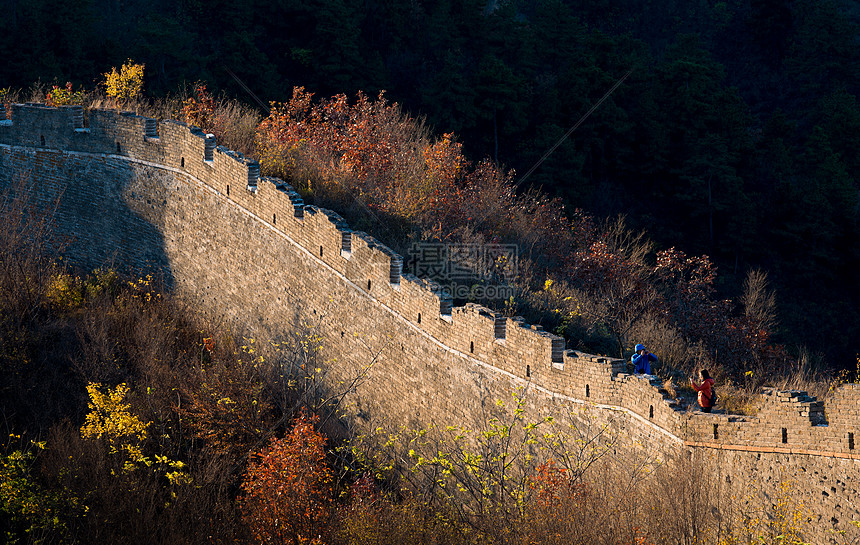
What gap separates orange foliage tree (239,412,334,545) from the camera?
13.3 meters

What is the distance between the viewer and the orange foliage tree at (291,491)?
13.3 meters

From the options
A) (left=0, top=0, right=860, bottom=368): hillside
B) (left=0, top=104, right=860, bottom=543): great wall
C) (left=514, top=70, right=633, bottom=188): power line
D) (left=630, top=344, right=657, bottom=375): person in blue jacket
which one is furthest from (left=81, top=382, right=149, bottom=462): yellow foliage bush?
(left=514, top=70, right=633, bottom=188): power line

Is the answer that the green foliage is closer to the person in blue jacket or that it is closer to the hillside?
the person in blue jacket

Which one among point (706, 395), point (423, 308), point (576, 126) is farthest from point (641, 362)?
point (576, 126)

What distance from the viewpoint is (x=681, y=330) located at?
2183 centimetres

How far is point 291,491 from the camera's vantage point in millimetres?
13477

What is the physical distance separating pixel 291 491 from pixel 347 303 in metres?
3.46

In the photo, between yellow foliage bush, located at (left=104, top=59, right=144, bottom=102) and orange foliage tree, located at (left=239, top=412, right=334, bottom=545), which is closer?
orange foliage tree, located at (left=239, top=412, right=334, bottom=545)

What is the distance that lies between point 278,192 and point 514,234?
731cm

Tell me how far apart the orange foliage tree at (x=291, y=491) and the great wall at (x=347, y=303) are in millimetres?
1482

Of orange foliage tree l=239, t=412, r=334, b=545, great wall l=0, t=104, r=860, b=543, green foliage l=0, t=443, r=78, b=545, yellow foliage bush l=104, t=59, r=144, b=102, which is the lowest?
green foliage l=0, t=443, r=78, b=545

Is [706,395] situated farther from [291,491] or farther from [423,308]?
[291,491]

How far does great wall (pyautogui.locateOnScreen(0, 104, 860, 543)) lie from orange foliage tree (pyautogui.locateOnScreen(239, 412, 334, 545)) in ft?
4.86

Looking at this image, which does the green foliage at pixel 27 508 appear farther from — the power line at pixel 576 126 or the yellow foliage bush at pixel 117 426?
the power line at pixel 576 126
